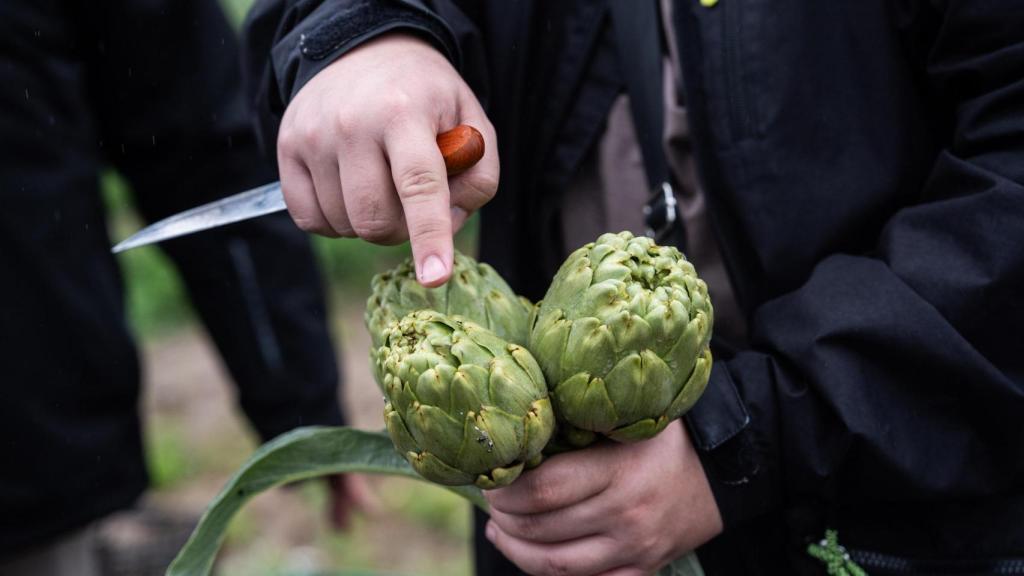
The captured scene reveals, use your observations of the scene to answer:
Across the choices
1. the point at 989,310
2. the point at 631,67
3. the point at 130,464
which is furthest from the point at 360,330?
the point at 989,310

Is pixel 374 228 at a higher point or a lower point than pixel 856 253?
higher

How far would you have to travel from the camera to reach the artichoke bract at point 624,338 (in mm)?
599

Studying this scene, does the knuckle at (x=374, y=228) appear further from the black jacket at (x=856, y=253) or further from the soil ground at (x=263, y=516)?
the soil ground at (x=263, y=516)

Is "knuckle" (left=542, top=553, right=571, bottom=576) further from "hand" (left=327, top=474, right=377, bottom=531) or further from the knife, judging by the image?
"hand" (left=327, top=474, right=377, bottom=531)

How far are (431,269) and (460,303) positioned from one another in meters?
0.04

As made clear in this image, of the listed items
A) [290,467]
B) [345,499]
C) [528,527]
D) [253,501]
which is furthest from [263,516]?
[528,527]

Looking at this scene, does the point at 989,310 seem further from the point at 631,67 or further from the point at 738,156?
the point at 631,67

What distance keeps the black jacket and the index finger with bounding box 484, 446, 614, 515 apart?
0.09 meters

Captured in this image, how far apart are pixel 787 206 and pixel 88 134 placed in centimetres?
111

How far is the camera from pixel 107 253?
58.0 inches

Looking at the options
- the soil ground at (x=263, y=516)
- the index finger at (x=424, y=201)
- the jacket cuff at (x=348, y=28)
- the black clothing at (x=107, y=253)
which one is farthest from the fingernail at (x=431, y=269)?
the soil ground at (x=263, y=516)

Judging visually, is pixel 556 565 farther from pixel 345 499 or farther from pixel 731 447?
pixel 345 499

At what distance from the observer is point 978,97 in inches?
29.3

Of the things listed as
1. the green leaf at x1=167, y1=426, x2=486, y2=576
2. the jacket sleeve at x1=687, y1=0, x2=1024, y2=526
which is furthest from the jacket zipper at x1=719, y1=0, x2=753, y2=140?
the green leaf at x1=167, y1=426, x2=486, y2=576
